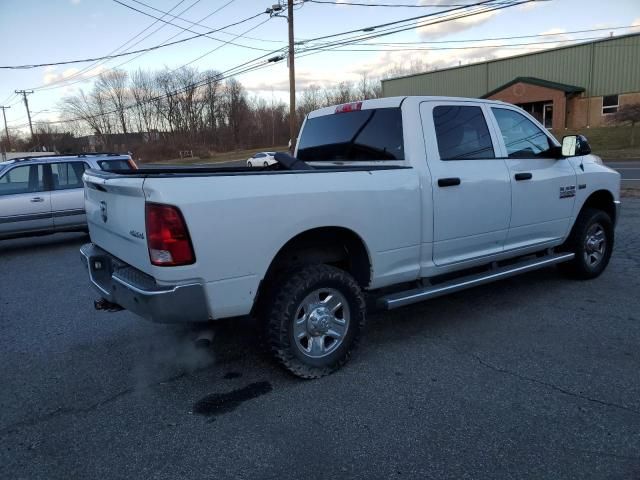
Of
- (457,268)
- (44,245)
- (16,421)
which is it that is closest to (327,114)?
(457,268)

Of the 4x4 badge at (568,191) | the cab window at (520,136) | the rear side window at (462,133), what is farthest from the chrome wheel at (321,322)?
the 4x4 badge at (568,191)

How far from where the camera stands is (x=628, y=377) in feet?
11.7

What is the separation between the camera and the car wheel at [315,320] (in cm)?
349

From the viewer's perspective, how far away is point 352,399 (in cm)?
341

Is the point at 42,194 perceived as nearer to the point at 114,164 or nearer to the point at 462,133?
the point at 114,164

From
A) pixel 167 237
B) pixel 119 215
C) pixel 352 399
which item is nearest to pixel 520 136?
pixel 352 399

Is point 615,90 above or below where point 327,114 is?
above

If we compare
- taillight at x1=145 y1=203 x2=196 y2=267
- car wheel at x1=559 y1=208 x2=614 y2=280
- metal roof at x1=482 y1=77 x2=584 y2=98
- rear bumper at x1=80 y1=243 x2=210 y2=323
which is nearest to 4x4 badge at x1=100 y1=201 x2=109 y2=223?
rear bumper at x1=80 y1=243 x2=210 y2=323

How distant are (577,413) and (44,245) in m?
9.85

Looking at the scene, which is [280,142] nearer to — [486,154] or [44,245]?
[44,245]

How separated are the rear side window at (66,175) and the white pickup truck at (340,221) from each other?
6.03 meters

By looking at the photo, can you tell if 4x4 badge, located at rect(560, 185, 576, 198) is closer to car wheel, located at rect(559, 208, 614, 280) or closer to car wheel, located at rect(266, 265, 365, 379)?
car wheel, located at rect(559, 208, 614, 280)

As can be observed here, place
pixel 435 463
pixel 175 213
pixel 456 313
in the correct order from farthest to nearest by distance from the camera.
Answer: pixel 456 313 → pixel 175 213 → pixel 435 463

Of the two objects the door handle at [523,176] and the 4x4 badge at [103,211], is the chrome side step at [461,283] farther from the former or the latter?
the 4x4 badge at [103,211]
